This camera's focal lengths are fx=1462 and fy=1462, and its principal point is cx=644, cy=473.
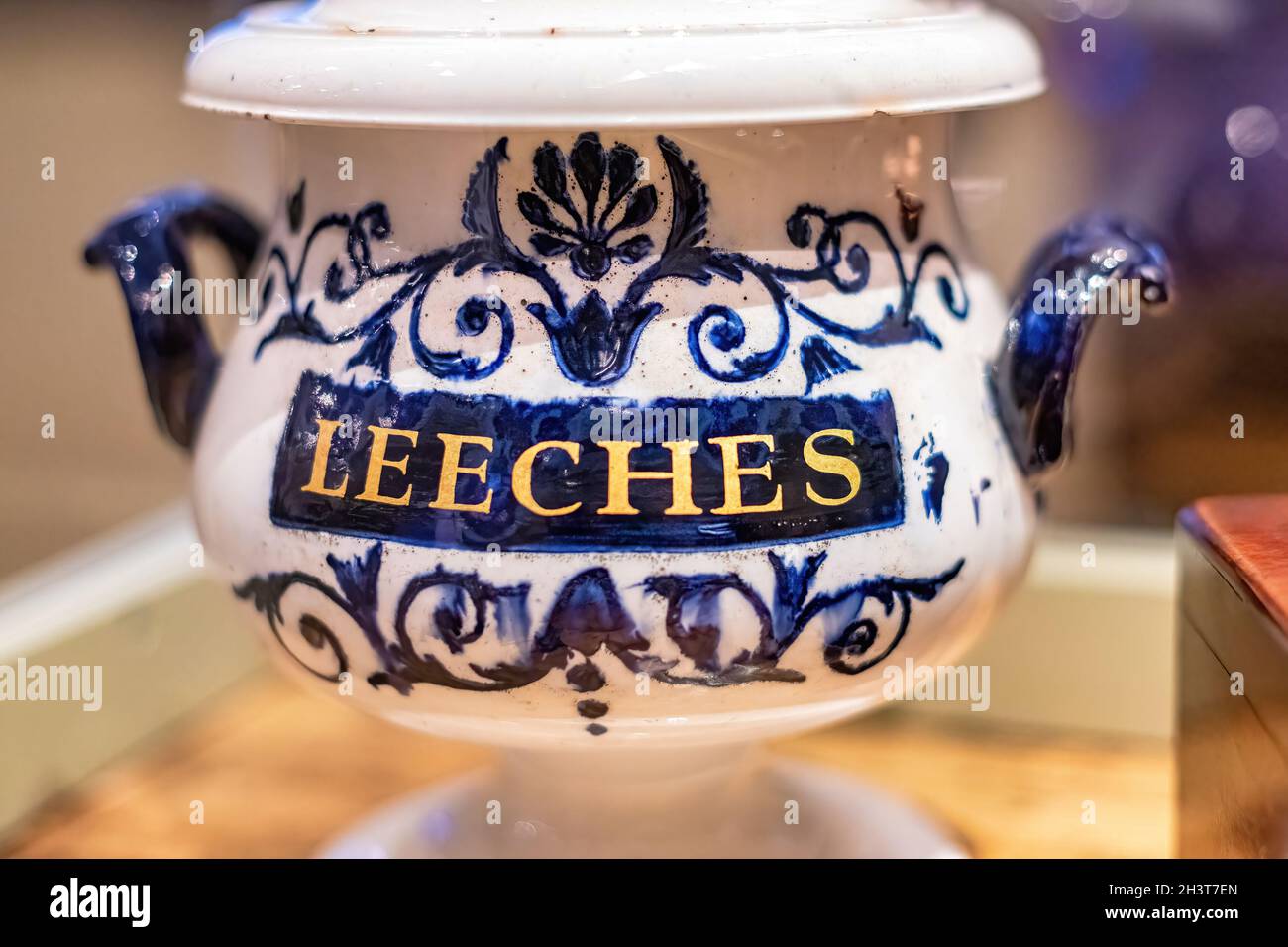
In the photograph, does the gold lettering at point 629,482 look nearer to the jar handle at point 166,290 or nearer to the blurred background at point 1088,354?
the jar handle at point 166,290

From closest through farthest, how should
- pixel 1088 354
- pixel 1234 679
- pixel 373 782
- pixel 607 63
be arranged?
pixel 607 63, pixel 1234 679, pixel 373 782, pixel 1088 354

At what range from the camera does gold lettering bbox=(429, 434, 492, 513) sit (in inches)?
21.4

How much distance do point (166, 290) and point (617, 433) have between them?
24 cm

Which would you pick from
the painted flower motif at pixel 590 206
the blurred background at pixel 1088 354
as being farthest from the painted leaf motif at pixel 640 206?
the blurred background at pixel 1088 354

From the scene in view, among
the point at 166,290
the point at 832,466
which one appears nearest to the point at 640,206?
the point at 832,466

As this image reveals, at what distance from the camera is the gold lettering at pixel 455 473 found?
0.54m

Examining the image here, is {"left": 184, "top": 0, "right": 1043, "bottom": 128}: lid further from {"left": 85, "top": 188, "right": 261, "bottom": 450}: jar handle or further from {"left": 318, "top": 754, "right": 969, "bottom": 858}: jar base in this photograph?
{"left": 318, "top": 754, "right": 969, "bottom": 858}: jar base

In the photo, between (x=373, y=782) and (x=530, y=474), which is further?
(x=373, y=782)

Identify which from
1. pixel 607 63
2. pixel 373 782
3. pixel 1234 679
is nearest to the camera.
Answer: pixel 607 63

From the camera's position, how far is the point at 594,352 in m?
0.55

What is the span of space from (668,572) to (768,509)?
44 millimetres

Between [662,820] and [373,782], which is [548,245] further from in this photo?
[373,782]

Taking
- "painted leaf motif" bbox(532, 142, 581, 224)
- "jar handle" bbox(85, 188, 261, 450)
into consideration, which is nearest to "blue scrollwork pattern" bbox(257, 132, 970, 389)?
"painted leaf motif" bbox(532, 142, 581, 224)

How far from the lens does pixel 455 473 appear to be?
55 centimetres
